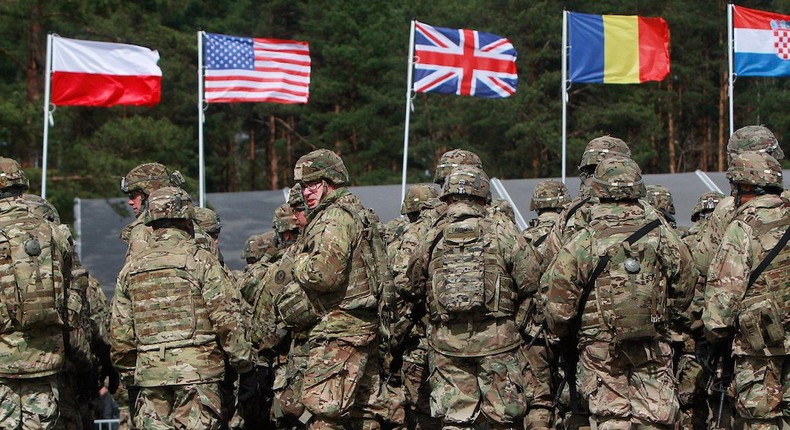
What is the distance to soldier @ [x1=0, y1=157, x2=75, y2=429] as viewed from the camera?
860 cm

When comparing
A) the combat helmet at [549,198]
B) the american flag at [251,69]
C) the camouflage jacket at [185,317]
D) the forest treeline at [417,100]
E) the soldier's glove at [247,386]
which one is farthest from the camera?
the forest treeline at [417,100]

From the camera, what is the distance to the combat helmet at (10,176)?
29.5 ft

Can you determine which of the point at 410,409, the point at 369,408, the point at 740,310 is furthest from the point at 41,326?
the point at 740,310

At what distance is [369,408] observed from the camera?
28.4ft

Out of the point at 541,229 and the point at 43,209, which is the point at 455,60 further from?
the point at 43,209

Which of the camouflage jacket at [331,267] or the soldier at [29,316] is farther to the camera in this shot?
the soldier at [29,316]

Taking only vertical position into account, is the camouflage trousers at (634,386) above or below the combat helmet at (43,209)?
below

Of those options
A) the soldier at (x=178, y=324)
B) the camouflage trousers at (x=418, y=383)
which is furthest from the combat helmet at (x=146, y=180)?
the camouflage trousers at (x=418, y=383)

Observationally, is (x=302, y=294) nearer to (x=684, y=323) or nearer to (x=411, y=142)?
(x=684, y=323)

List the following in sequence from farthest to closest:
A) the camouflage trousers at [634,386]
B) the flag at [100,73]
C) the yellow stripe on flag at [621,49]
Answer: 1. the yellow stripe on flag at [621,49]
2. the flag at [100,73]
3. the camouflage trousers at [634,386]

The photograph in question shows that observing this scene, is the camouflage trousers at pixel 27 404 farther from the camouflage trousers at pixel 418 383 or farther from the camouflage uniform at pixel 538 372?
the camouflage uniform at pixel 538 372

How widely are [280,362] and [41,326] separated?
89.9 inches

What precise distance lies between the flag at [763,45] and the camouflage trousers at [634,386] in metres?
11.7

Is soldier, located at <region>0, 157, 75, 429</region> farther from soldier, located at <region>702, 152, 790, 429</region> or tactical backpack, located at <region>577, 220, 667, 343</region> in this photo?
soldier, located at <region>702, 152, 790, 429</region>
